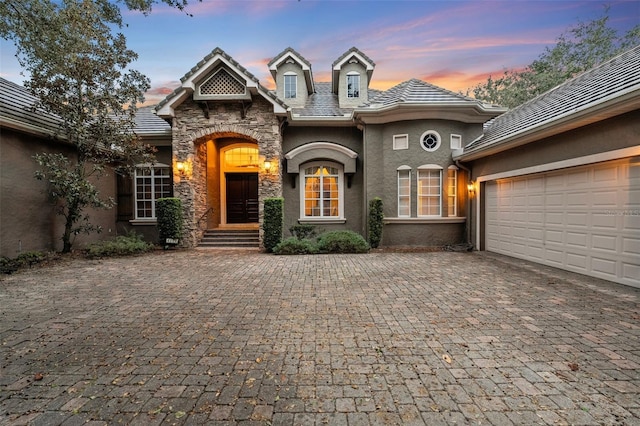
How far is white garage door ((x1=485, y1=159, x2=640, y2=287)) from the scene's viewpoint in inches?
223

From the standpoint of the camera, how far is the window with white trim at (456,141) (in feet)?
36.5

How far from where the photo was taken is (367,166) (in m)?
11.2

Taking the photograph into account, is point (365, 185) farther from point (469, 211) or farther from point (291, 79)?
point (291, 79)

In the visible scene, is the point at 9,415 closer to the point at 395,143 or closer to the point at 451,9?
the point at 395,143

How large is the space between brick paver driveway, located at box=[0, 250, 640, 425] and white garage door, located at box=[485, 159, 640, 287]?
2.23 ft

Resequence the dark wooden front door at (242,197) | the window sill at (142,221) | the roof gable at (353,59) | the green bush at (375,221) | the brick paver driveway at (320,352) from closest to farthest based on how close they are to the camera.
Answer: the brick paver driveway at (320,352) < the green bush at (375,221) < the window sill at (142,221) < the roof gable at (353,59) < the dark wooden front door at (242,197)

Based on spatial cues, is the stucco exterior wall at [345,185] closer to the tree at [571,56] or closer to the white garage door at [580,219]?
the white garage door at [580,219]

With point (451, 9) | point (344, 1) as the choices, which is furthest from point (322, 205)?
point (451, 9)

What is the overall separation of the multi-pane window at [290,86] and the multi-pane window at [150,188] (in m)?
6.38

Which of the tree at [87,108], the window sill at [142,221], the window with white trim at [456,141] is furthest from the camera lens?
the window sill at [142,221]

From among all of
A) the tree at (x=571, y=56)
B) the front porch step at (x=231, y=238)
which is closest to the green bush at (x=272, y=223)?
the front porch step at (x=231, y=238)

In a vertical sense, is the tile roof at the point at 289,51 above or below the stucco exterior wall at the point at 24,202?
Answer: above

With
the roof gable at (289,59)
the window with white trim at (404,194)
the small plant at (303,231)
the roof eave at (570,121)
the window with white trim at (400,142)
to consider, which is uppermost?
the roof gable at (289,59)

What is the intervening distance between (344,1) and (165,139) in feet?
28.5
